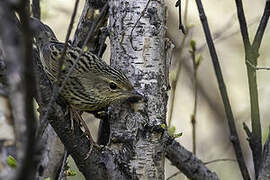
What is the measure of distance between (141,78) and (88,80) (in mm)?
553

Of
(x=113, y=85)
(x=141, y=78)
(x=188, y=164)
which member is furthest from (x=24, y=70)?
(x=188, y=164)

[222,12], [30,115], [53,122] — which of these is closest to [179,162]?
[53,122]

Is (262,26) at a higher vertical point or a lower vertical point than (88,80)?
higher

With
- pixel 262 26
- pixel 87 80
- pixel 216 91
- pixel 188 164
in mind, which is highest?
pixel 216 91

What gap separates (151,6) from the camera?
3.28 meters

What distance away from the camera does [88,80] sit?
367cm

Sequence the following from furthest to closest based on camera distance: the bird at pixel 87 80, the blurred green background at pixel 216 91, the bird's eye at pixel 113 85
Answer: the blurred green background at pixel 216 91
the bird's eye at pixel 113 85
the bird at pixel 87 80

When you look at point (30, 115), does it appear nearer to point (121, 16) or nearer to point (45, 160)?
point (121, 16)

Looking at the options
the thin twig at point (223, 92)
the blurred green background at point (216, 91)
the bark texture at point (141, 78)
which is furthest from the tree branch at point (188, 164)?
the blurred green background at point (216, 91)

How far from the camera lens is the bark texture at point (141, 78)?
3.07m

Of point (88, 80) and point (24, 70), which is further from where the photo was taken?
point (88, 80)

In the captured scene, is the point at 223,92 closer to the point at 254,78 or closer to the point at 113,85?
the point at 254,78

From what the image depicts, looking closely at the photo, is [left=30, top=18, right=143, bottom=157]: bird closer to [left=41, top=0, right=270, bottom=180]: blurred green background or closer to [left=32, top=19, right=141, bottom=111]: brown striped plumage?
[left=32, top=19, right=141, bottom=111]: brown striped plumage

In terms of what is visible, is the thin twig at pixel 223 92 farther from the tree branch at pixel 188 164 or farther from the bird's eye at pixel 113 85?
→ the bird's eye at pixel 113 85
